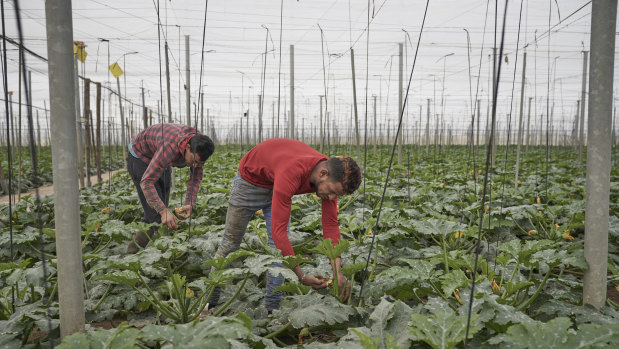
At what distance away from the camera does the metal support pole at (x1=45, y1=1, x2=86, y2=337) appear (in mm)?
1366

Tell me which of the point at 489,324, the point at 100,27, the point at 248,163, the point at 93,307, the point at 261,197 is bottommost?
the point at 93,307

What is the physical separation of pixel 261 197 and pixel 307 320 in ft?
3.48

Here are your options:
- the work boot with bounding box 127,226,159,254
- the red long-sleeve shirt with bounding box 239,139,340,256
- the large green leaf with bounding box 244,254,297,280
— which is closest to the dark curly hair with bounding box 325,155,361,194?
the red long-sleeve shirt with bounding box 239,139,340,256

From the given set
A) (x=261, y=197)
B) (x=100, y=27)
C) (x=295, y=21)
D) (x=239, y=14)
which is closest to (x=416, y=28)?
(x=295, y=21)

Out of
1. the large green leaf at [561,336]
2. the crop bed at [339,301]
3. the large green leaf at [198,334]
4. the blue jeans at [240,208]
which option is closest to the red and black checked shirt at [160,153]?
the crop bed at [339,301]

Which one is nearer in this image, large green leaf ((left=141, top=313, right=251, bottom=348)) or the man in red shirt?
large green leaf ((left=141, top=313, right=251, bottom=348))

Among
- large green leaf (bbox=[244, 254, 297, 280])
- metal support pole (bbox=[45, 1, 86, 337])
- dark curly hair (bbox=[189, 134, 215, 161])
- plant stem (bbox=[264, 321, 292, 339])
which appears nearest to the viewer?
metal support pole (bbox=[45, 1, 86, 337])

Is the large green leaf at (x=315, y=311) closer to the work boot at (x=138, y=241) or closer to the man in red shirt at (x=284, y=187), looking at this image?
the man in red shirt at (x=284, y=187)

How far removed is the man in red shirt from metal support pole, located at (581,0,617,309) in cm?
110

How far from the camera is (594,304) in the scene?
198cm

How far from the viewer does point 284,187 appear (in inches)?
90.0

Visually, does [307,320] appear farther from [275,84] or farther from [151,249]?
[275,84]

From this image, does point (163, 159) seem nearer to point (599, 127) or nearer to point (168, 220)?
point (168, 220)

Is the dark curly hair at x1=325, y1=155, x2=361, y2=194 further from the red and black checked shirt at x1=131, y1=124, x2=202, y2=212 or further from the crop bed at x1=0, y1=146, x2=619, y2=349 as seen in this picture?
the red and black checked shirt at x1=131, y1=124, x2=202, y2=212
